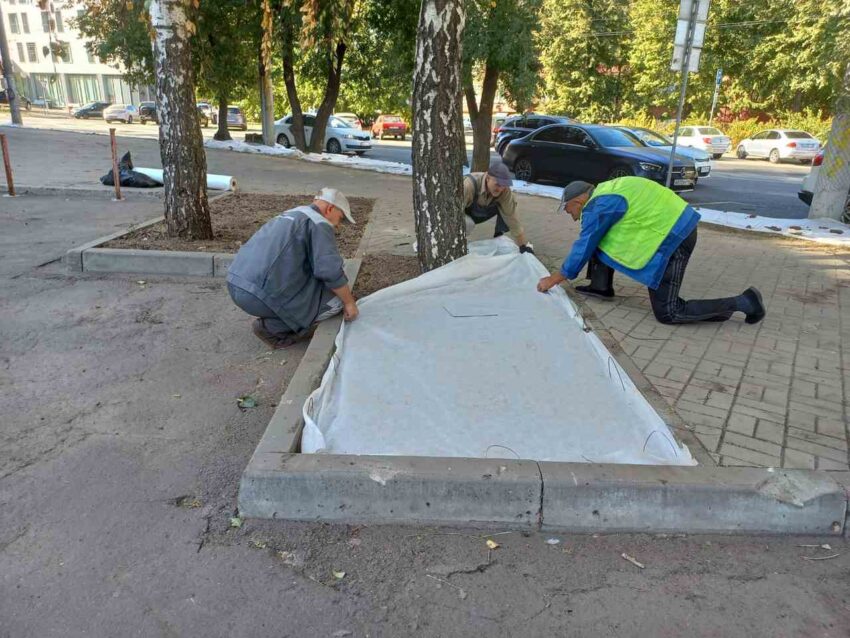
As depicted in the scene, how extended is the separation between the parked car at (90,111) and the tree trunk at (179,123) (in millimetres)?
47385

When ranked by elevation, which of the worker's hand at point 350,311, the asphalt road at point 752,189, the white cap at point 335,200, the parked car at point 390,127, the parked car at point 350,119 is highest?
the white cap at point 335,200

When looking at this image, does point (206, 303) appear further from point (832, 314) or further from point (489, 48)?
point (489, 48)

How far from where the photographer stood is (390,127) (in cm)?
3656

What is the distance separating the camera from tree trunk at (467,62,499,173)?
1547 centimetres

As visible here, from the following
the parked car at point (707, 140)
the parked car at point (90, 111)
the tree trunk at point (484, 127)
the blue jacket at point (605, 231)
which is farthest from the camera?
the parked car at point (90, 111)

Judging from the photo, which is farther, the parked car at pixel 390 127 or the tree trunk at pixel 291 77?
the parked car at pixel 390 127

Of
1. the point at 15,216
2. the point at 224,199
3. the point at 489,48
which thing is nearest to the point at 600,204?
the point at 224,199

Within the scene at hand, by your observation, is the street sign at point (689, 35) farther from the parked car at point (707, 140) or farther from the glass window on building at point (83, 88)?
the glass window on building at point (83, 88)

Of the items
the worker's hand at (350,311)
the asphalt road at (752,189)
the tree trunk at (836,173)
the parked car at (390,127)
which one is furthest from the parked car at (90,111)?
the worker's hand at (350,311)

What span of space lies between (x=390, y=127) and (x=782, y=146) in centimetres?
2011

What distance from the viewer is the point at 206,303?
5.54 metres

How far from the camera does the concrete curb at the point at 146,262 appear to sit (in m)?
6.21

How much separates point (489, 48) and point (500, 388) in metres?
12.1

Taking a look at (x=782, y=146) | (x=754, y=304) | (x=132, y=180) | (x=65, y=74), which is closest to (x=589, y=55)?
(x=782, y=146)
